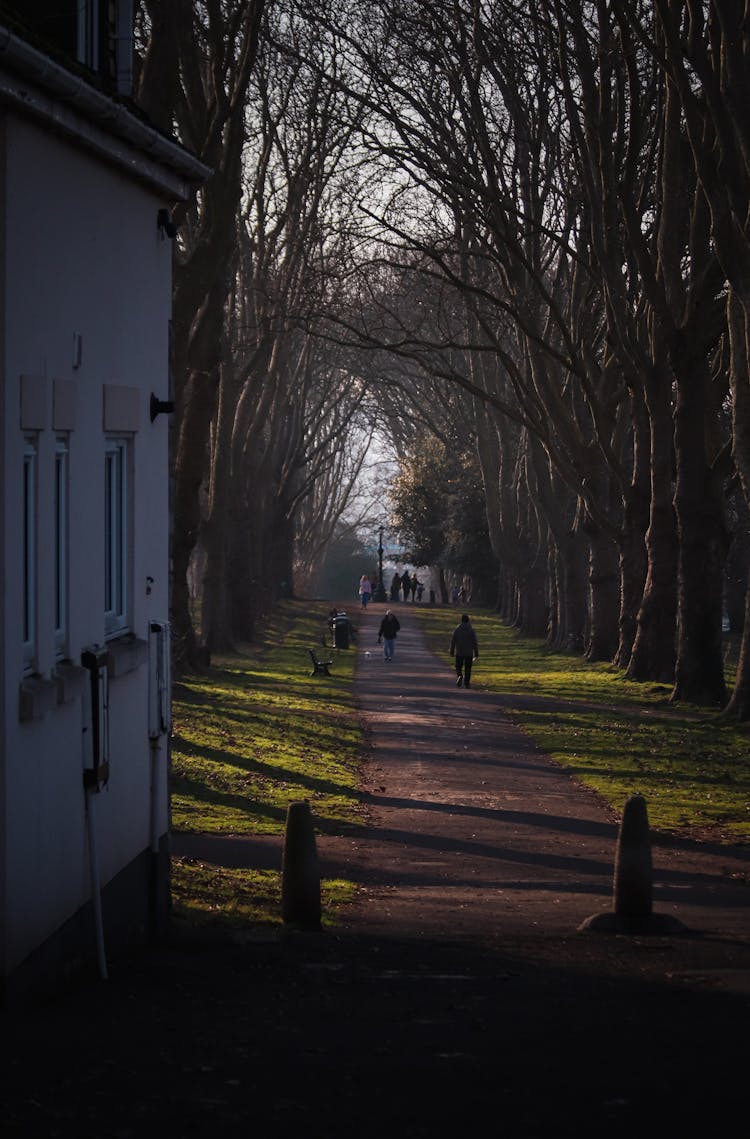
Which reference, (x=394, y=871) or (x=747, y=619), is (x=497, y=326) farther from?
(x=394, y=871)

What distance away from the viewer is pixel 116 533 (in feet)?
32.6

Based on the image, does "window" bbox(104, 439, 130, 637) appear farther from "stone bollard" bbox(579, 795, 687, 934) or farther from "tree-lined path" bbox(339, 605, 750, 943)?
"stone bollard" bbox(579, 795, 687, 934)

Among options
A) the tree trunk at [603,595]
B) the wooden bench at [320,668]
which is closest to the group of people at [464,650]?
the wooden bench at [320,668]

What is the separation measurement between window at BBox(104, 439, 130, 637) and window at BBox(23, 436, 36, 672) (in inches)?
69.3

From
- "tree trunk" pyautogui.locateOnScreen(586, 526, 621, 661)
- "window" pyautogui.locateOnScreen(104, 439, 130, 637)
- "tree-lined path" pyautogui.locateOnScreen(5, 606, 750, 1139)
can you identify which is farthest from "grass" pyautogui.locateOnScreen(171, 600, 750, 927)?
"window" pyautogui.locateOnScreen(104, 439, 130, 637)

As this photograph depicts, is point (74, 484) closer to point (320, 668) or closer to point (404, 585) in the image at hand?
point (320, 668)

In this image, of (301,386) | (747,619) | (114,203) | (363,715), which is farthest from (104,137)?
(301,386)

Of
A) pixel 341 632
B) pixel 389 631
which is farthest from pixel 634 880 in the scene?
pixel 341 632

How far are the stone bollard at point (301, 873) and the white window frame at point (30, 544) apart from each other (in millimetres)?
3067

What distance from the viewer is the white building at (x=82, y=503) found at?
7.39m

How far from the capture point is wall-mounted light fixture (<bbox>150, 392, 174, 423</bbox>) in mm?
10438

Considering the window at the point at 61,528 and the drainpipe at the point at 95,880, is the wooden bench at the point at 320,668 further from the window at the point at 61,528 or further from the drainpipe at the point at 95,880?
the window at the point at 61,528

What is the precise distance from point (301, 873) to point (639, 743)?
13242 mm

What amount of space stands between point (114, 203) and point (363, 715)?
1937 cm
